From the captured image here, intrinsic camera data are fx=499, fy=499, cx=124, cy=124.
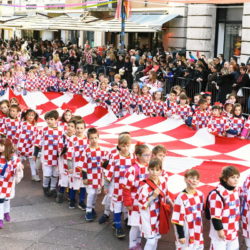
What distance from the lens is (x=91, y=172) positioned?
6500 millimetres

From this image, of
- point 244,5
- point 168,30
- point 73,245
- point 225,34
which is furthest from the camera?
Result: point 168,30

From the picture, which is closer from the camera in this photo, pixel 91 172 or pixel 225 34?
pixel 91 172

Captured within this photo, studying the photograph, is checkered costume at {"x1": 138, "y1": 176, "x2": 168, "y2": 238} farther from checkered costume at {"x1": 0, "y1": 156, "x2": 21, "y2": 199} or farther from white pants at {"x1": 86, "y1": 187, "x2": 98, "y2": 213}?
checkered costume at {"x1": 0, "y1": 156, "x2": 21, "y2": 199}

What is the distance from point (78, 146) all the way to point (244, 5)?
37.9ft

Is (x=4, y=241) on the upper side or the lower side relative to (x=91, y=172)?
lower

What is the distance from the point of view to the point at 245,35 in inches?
655

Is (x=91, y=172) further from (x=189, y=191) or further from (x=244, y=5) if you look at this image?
(x=244, y=5)

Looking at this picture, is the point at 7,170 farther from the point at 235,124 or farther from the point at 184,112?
the point at 184,112

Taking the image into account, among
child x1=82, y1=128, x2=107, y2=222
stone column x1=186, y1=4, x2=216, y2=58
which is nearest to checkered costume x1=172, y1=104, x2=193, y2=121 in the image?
child x1=82, y1=128, x2=107, y2=222

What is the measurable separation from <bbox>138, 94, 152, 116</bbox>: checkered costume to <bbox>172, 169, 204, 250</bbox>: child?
541 centimetres

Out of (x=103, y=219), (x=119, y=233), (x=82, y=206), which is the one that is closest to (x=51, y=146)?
(x=82, y=206)

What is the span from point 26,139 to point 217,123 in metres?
3.21

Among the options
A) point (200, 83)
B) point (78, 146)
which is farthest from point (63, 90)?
point (78, 146)

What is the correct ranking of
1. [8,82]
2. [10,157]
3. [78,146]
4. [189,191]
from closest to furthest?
[189,191], [10,157], [78,146], [8,82]
